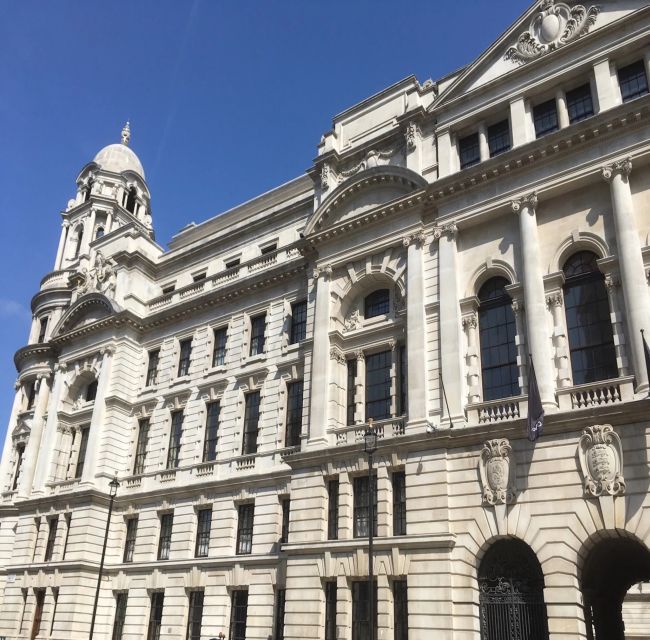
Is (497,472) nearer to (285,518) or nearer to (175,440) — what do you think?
(285,518)

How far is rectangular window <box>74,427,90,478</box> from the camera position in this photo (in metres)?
40.0

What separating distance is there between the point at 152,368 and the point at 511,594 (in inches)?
1019

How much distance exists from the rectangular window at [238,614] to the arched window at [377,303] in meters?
13.9


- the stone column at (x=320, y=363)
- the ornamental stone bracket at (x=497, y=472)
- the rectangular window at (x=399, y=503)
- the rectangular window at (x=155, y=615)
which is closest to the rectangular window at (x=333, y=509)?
the stone column at (x=320, y=363)

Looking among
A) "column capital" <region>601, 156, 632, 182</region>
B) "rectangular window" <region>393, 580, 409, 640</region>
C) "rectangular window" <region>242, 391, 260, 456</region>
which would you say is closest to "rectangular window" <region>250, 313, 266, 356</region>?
"rectangular window" <region>242, 391, 260, 456</region>

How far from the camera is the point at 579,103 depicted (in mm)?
26922

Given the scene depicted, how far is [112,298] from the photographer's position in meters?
42.5

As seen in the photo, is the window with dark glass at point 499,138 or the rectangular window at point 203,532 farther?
the rectangular window at point 203,532

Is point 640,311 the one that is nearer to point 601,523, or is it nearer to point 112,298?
point 601,523

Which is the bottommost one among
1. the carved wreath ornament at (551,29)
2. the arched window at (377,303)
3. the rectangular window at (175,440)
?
the rectangular window at (175,440)

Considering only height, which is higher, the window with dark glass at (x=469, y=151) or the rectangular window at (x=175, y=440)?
the window with dark glass at (x=469, y=151)

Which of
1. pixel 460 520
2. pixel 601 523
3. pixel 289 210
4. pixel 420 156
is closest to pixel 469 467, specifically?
pixel 460 520

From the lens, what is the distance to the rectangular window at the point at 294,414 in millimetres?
31672

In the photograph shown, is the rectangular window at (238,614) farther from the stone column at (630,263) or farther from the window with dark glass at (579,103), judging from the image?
the window with dark glass at (579,103)
